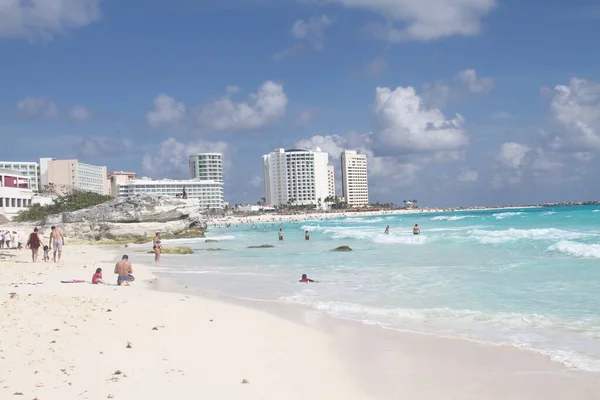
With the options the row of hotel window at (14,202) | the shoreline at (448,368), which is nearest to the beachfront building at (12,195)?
the row of hotel window at (14,202)

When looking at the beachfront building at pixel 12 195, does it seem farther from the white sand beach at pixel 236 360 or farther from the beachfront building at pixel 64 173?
the beachfront building at pixel 64 173

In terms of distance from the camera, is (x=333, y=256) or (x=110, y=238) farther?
(x=110, y=238)

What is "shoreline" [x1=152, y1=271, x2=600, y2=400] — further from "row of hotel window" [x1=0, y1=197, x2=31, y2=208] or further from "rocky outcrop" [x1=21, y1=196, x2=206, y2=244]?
"row of hotel window" [x1=0, y1=197, x2=31, y2=208]

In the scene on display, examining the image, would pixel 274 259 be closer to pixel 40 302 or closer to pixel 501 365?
pixel 40 302

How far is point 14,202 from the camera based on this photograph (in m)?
65.0

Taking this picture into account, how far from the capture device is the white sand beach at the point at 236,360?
614 centimetres

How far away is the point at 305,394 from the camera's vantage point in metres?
6.24

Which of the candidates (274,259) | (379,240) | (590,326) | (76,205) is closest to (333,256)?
Answer: (274,259)

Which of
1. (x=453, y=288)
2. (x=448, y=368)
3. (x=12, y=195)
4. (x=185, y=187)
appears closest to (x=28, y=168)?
(x=185, y=187)

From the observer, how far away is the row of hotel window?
6176 cm

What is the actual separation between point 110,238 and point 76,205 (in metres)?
14.3

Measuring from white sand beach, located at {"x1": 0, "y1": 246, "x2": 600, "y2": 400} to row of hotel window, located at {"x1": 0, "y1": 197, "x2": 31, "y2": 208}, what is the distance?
57.8 metres

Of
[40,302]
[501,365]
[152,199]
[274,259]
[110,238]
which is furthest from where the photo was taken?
[152,199]

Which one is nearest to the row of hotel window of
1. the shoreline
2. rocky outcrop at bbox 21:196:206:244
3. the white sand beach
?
rocky outcrop at bbox 21:196:206:244
